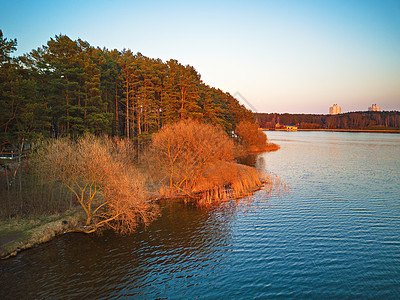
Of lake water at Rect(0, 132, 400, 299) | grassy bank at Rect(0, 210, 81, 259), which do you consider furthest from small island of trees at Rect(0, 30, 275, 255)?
lake water at Rect(0, 132, 400, 299)

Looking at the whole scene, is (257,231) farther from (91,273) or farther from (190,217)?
(91,273)

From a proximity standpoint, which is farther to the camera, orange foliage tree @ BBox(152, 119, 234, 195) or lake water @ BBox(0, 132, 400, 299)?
orange foliage tree @ BBox(152, 119, 234, 195)

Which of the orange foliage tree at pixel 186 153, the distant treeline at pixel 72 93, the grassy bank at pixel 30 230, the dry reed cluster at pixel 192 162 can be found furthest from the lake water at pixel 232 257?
the distant treeline at pixel 72 93

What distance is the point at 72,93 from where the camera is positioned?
4128 centimetres

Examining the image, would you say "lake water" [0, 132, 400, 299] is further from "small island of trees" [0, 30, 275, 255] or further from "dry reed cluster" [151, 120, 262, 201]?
"dry reed cluster" [151, 120, 262, 201]

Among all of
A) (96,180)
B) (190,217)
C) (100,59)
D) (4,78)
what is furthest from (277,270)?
(100,59)

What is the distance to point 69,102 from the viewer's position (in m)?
41.8

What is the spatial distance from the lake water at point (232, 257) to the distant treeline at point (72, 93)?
53.4 ft

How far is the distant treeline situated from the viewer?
89.3 feet

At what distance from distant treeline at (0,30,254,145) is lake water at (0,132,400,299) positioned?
16.3 metres

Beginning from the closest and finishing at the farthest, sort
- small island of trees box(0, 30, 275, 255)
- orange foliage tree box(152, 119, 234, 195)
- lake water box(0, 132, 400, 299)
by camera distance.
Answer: lake water box(0, 132, 400, 299)
small island of trees box(0, 30, 275, 255)
orange foliage tree box(152, 119, 234, 195)

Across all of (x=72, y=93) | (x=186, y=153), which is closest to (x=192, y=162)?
(x=186, y=153)

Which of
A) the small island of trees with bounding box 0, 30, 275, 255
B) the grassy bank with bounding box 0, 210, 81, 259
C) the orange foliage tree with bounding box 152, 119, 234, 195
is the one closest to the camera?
the grassy bank with bounding box 0, 210, 81, 259

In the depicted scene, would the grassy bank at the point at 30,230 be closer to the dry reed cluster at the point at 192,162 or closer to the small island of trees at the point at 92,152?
the small island of trees at the point at 92,152
